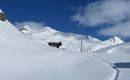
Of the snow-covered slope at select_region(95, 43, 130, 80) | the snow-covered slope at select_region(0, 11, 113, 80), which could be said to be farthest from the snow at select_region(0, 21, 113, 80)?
the snow-covered slope at select_region(95, 43, 130, 80)

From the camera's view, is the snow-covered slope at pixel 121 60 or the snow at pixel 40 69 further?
the snow at pixel 40 69

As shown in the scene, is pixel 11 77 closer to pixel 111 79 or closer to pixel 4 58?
pixel 111 79

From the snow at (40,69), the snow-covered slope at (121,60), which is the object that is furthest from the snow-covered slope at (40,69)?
the snow-covered slope at (121,60)

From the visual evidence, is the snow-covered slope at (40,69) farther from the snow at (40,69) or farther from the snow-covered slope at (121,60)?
the snow-covered slope at (121,60)

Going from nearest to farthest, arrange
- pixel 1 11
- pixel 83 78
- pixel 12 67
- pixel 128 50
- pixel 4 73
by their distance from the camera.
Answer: pixel 83 78 < pixel 4 73 < pixel 12 67 < pixel 1 11 < pixel 128 50

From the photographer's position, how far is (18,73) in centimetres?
2675

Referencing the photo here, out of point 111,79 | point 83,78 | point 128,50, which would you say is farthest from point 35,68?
point 128,50

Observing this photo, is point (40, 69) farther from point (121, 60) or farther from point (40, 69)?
point (121, 60)

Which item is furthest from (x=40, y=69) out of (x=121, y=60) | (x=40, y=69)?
(x=121, y=60)

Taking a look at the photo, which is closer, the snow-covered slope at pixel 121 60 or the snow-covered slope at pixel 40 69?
the snow-covered slope at pixel 121 60

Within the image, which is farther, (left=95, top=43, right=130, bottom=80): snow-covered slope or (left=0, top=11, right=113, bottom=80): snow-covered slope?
(left=0, top=11, right=113, bottom=80): snow-covered slope

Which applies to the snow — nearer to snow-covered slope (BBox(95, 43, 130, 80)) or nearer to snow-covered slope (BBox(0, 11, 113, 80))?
snow-covered slope (BBox(0, 11, 113, 80))

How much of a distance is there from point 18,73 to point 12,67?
3.17 metres

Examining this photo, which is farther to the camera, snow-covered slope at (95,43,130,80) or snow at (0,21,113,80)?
snow at (0,21,113,80)
